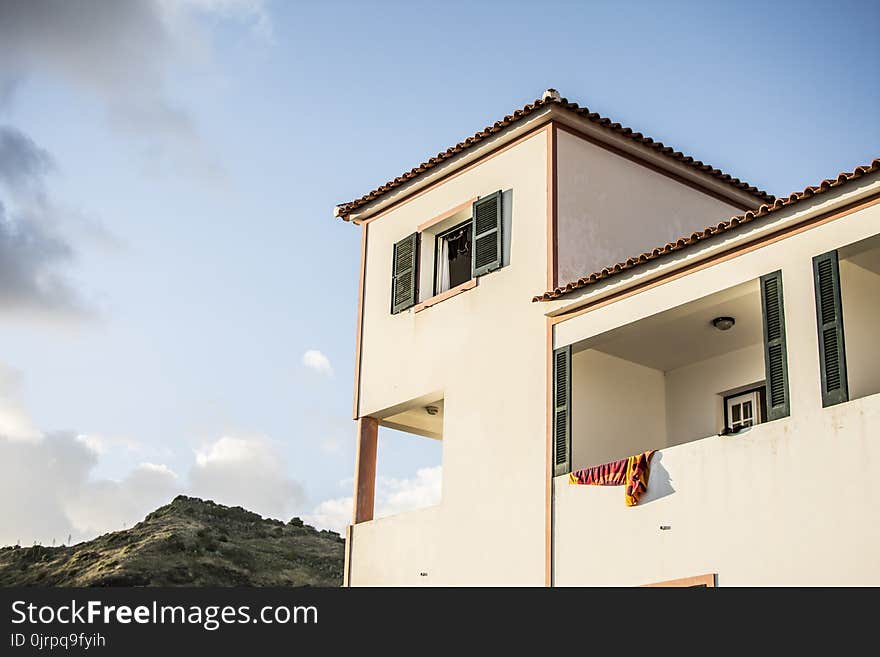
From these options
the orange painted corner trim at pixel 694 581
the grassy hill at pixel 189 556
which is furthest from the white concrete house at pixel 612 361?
the grassy hill at pixel 189 556

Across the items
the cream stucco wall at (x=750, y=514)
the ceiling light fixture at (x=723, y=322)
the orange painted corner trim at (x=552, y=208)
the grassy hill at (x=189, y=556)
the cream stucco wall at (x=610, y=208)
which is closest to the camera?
the cream stucco wall at (x=750, y=514)

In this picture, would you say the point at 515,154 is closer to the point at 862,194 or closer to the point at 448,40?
the point at 448,40

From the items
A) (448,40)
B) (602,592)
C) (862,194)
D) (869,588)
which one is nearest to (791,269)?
(862,194)

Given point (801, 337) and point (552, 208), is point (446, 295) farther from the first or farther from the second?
point (801, 337)

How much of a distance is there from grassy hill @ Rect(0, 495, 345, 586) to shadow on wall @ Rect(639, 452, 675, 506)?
22513mm

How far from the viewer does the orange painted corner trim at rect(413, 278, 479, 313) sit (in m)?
19.0

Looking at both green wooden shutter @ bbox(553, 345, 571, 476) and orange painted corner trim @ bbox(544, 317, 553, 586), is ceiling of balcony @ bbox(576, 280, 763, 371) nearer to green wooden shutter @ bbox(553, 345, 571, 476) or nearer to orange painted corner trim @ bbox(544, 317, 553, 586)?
green wooden shutter @ bbox(553, 345, 571, 476)

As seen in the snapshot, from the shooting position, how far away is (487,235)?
19.1 metres

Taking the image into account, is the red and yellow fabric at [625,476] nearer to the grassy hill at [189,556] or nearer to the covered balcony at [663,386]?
the covered balcony at [663,386]

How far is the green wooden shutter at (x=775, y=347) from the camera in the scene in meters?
14.2

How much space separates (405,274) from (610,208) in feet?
10.8

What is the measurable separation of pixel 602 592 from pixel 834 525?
3.22m

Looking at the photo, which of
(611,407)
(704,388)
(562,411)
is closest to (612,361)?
(611,407)

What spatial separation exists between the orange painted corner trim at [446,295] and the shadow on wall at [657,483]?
4.52m
